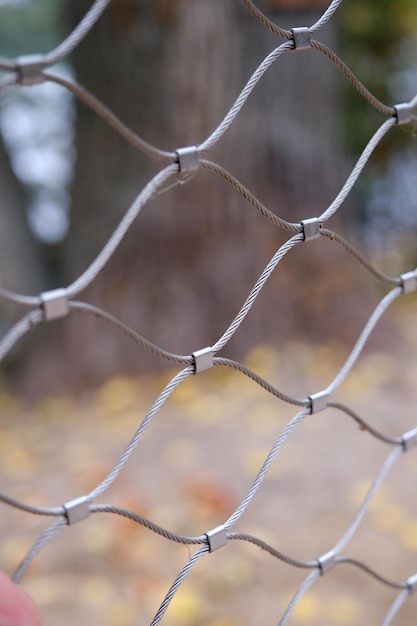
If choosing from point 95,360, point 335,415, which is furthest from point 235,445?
point 95,360

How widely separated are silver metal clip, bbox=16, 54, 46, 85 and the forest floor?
1229 mm

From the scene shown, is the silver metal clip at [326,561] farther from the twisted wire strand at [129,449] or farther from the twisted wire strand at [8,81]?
the twisted wire strand at [8,81]

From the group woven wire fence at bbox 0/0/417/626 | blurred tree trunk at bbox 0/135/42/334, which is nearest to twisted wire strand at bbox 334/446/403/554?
woven wire fence at bbox 0/0/417/626

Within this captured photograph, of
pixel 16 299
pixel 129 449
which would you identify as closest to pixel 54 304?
pixel 16 299

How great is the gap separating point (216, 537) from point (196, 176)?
190 cm

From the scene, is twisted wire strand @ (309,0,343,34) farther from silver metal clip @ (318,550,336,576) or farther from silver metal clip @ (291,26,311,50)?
silver metal clip @ (318,550,336,576)

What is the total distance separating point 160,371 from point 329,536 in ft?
3.53

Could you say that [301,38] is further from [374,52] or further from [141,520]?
[374,52]

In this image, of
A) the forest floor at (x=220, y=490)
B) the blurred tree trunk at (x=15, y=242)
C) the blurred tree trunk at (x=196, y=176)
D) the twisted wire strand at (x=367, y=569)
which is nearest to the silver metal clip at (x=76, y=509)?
the twisted wire strand at (x=367, y=569)

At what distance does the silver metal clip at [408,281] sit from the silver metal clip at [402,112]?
199 mm

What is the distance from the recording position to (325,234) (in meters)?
0.95

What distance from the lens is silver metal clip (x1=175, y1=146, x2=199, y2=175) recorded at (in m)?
0.81

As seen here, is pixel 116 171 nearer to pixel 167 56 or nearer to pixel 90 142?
pixel 90 142

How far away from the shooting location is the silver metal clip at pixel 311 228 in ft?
2.99
